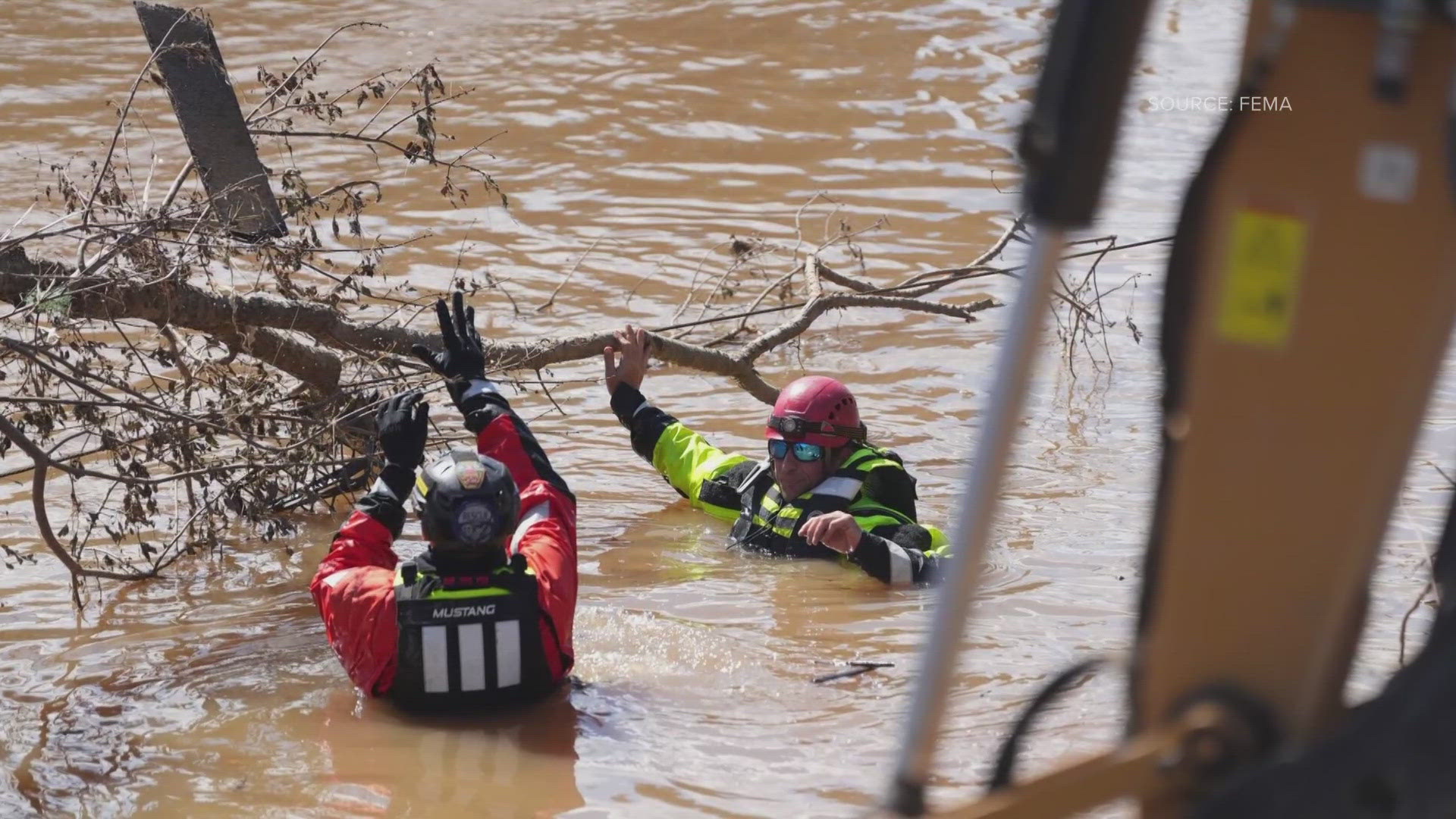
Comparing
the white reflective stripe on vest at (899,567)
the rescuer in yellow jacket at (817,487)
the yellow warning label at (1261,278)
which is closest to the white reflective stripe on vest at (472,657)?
the rescuer in yellow jacket at (817,487)

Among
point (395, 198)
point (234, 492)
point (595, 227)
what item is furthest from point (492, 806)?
point (395, 198)

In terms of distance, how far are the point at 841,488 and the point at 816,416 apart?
34cm

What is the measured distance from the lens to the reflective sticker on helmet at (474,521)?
4.79 metres

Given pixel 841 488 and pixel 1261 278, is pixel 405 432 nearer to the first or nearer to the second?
pixel 841 488

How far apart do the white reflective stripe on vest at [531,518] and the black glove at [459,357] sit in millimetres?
584

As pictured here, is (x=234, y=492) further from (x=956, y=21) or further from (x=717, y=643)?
(x=956, y=21)

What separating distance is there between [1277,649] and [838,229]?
11.1 m

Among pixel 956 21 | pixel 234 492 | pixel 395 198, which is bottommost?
pixel 234 492

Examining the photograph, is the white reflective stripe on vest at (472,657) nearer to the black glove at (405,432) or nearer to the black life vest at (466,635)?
the black life vest at (466,635)

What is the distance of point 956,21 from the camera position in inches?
749

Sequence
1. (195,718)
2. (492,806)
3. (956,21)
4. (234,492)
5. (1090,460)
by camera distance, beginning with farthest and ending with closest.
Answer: (956,21)
(1090,460)
(234,492)
(195,718)
(492,806)

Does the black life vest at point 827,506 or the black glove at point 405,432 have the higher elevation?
the black glove at point 405,432

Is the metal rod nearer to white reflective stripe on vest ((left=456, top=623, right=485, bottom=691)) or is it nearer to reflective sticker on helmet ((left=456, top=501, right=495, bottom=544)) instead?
reflective sticker on helmet ((left=456, top=501, right=495, bottom=544))

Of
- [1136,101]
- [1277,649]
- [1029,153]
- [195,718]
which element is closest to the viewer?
[1029,153]
